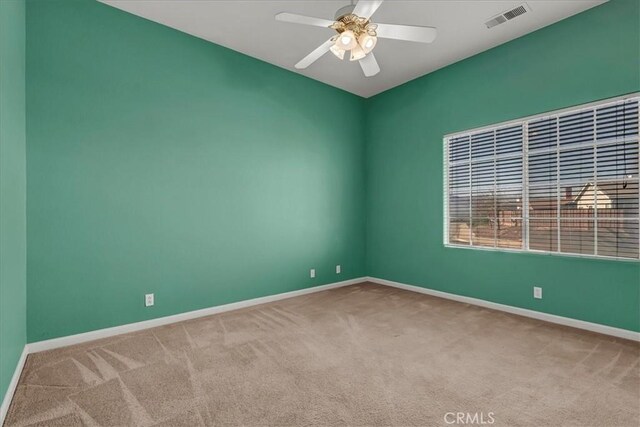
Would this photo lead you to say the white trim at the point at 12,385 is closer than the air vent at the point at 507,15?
Yes

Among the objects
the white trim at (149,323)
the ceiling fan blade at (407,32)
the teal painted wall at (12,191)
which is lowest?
the white trim at (149,323)

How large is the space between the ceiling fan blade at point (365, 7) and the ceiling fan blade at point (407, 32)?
212 mm

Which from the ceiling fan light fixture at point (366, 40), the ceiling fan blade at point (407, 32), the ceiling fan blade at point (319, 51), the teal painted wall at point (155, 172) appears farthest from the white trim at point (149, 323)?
the ceiling fan blade at point (407, 32)

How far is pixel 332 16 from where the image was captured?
3141mm

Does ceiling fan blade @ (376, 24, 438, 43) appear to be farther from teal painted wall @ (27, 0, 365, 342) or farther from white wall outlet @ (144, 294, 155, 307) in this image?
white wall outlet @ (144, 294, 155, 307)

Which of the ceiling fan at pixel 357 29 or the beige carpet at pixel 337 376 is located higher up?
the ceiling fan at pixel 357 29

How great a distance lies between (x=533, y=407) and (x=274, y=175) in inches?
137

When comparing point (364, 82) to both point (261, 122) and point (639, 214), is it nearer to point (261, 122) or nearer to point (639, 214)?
point (261, 122)

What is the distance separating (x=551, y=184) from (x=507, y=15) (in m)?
1.83

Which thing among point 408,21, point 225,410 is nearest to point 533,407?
point 225,410

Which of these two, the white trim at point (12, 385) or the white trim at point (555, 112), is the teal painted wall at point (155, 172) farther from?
the white trim at point (555, 112)

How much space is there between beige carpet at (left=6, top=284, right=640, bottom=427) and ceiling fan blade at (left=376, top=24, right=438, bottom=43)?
2.54 metres

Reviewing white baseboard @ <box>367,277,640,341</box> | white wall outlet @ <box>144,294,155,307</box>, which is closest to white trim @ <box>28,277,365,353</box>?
white wall outlet @ <box>144,294,155,307</box>

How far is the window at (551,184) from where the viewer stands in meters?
2.90
